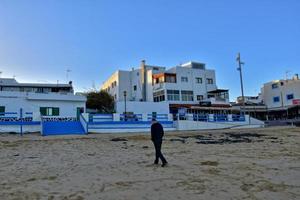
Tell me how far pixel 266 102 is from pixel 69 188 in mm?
67901

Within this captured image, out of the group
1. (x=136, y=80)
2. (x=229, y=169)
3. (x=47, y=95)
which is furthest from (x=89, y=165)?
(x=136, y=80)

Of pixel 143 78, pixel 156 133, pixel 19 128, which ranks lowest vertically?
pixel 156 133

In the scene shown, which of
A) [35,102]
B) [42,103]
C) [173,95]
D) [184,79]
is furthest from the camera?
[184,79]

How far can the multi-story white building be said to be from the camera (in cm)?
5019

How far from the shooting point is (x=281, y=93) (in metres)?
64.8

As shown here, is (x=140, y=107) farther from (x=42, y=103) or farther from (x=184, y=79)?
(x=42, y=103)

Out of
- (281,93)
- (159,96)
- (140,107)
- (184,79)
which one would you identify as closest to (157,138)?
(140,107)

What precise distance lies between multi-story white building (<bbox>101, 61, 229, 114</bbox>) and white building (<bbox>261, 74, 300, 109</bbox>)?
1737 centimetres

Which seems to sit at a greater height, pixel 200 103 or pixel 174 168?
pixel 200 103

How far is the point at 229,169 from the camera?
939 centimetres

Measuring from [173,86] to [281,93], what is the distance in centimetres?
2812

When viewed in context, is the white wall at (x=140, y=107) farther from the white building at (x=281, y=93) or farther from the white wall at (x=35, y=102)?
the white building at (x=281, y=93)

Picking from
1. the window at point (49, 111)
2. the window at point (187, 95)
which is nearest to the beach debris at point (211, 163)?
the window at point (49, 111)

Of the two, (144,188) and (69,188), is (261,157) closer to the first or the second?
(144,188)
